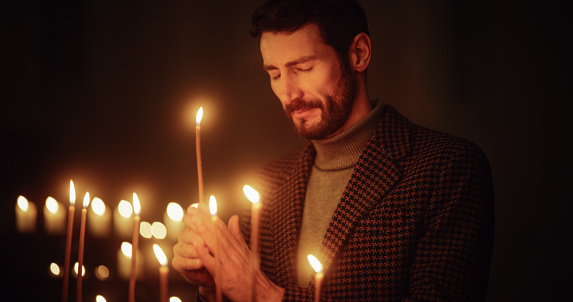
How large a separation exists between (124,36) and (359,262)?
7.02 ft

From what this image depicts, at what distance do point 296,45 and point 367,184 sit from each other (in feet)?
2.00

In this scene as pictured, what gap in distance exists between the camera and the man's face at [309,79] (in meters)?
1.81

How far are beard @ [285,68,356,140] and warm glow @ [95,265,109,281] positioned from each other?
52.6 inches

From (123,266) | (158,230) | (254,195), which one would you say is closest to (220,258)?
(254,195)

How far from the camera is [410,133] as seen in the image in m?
1.84

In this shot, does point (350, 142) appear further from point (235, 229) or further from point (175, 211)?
point (175, 211)

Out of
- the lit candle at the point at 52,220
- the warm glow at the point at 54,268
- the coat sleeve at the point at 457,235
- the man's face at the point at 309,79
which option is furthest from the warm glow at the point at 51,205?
the coat sleeve at the point at 457,235

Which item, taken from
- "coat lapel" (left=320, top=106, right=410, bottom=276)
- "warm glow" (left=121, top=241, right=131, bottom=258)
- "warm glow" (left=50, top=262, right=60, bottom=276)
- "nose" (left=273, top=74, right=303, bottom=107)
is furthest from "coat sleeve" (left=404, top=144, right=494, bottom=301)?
"warm glow" (left=50, top=262, right=60, bottom=276)

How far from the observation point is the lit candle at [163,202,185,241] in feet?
8.59

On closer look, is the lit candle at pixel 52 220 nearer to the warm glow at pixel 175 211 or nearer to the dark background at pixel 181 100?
the dark background at pixel 181 100

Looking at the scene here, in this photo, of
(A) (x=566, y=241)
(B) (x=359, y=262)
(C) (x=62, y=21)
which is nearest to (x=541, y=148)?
(A) (x=566, y=241)

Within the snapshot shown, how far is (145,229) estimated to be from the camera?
9.02 feet

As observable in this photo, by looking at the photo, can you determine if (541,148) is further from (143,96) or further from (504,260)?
(143,96)

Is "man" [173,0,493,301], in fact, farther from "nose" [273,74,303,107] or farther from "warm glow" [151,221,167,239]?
"warm glow" [151,221,167,239]
